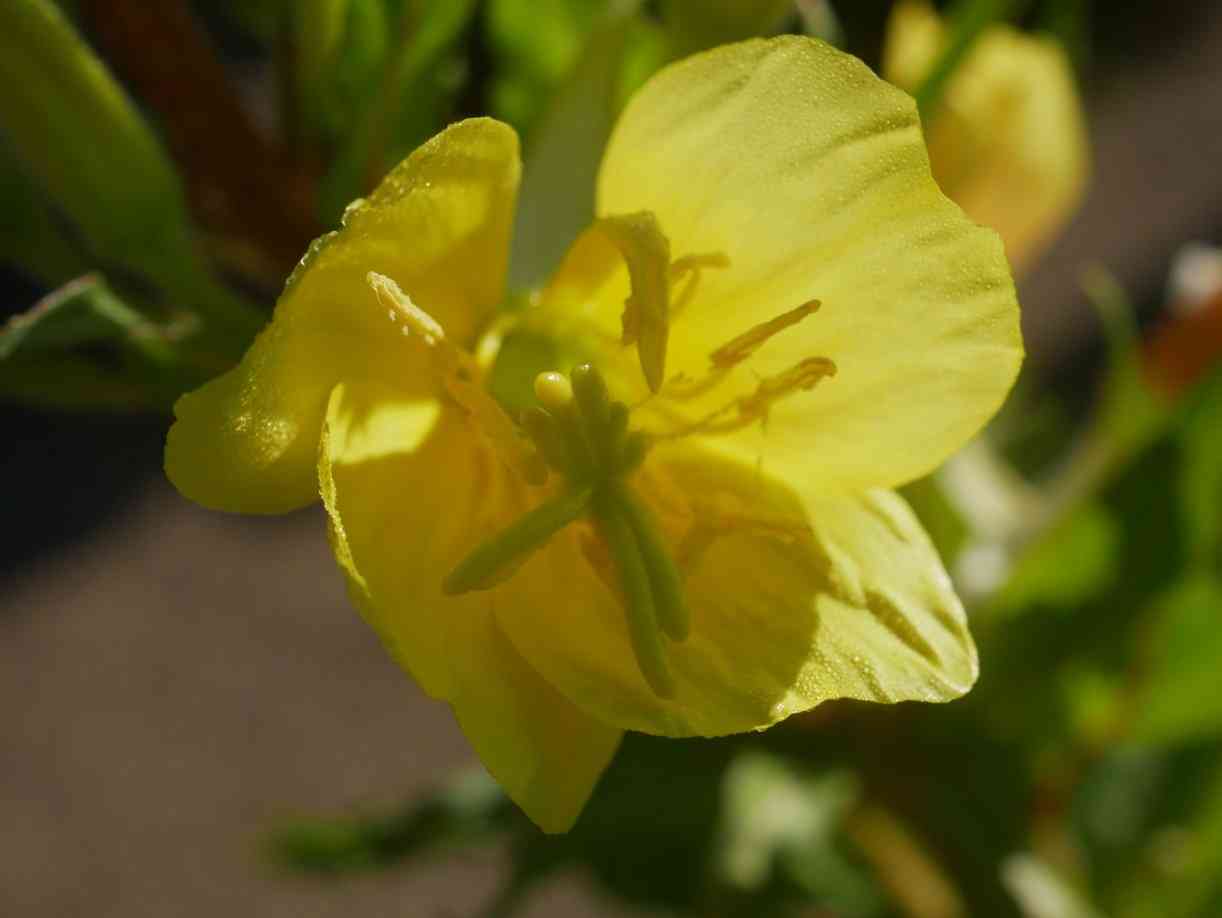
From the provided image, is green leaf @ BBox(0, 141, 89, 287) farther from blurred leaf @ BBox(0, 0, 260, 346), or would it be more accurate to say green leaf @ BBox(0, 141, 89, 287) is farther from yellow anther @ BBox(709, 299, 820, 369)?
yellow anther @ BBox(709, 299, 820, 369)

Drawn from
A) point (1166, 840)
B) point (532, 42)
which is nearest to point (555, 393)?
point (532, 42)

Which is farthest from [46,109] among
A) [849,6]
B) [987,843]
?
[849,6]

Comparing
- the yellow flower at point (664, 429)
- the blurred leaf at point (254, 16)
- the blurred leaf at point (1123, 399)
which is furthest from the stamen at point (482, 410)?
the blurred leaf at point (1123, 399)

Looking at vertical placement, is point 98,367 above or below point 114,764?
above

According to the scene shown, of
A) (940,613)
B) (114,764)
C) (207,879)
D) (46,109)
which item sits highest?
(46,109)

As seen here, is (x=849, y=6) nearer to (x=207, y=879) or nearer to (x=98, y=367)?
(x=98, y=367)

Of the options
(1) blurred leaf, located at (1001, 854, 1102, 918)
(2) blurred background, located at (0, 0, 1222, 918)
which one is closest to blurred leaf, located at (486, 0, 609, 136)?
(2) blurred background, located at (0, 0, 1222, 918)

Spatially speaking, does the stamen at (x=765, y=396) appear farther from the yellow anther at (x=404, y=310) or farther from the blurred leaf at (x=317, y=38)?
the blurred leaf at (x=317, y=38)
